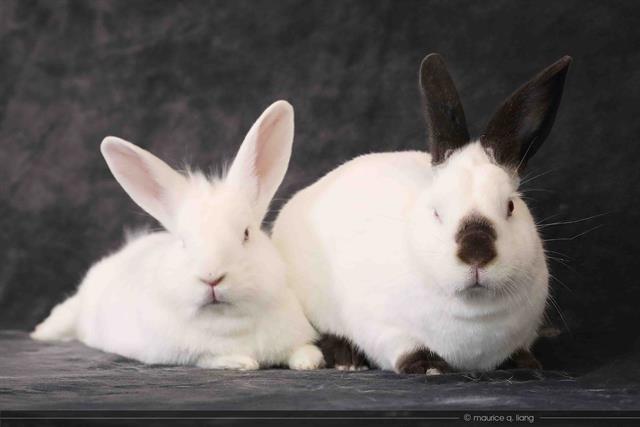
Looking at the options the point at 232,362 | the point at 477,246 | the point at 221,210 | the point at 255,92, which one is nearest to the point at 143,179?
the point at 221,210

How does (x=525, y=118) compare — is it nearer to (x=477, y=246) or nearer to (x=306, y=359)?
(x=477, y=246)

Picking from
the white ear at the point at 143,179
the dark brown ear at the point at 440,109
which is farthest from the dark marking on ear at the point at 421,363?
the white ear at the point at 143,179

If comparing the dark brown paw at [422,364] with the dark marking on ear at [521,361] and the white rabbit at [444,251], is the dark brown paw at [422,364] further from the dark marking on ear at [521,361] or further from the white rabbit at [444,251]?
the dark marking on ear at [521,361]

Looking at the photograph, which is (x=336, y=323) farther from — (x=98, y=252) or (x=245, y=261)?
(x=98, y=252)

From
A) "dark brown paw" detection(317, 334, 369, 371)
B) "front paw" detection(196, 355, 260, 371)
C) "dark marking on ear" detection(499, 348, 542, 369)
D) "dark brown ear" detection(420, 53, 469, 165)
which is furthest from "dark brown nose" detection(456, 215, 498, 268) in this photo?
"front paw" detection(196, 355, 260, 371)
